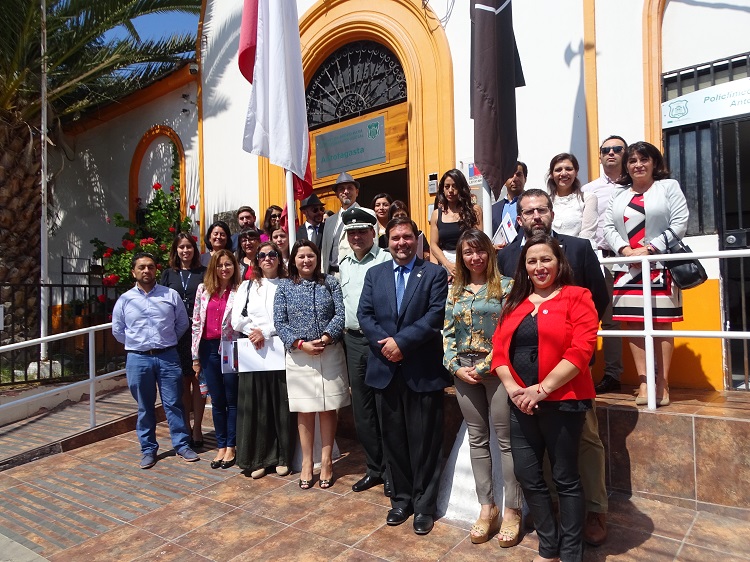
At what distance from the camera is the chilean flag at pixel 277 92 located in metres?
5.30

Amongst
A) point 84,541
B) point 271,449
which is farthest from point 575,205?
point 84,541

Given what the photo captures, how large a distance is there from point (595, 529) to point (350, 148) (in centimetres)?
616

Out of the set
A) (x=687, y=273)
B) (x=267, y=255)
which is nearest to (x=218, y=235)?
(x=267, y=255)

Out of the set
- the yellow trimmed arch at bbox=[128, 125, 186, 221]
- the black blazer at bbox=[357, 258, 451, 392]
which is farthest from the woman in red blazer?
the yellow trimmed arch at bbox=[128, 125, 186, 221]

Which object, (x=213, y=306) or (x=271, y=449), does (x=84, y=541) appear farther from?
(x=213, y=306)

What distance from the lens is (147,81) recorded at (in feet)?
35.8

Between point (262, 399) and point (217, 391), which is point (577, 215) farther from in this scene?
point (217, 391)

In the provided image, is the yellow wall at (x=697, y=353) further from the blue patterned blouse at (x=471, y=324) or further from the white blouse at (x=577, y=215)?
the blue patterned blouse at (x=471, y=324)

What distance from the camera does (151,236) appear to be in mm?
10133

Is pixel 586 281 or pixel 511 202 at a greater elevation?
pixel 511 202

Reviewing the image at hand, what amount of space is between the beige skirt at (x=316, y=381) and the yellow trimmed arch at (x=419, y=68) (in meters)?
2.99

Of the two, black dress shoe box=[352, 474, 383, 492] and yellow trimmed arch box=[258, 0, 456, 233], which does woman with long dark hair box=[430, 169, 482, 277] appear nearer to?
black dress shoe box=[352, 474, 383, 492]

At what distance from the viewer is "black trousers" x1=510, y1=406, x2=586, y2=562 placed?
9.59 ft

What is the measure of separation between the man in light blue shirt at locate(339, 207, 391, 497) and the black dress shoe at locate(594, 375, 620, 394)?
71.0 inches
